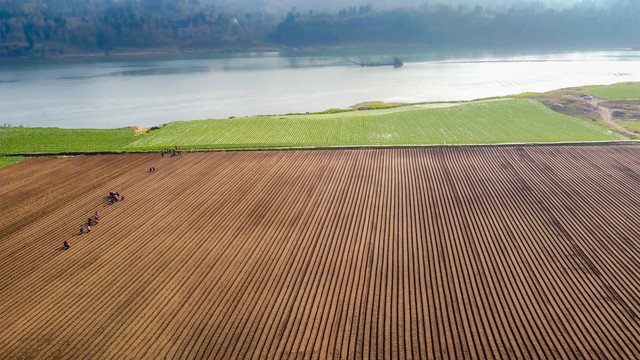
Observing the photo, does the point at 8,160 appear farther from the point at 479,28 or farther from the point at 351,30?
the point at 479,28

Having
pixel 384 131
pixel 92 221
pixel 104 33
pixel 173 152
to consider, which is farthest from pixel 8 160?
pixel 104 33

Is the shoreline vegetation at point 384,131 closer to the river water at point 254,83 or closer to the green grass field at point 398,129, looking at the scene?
the green grass field at point 398,129

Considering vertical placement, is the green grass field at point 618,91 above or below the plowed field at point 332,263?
above

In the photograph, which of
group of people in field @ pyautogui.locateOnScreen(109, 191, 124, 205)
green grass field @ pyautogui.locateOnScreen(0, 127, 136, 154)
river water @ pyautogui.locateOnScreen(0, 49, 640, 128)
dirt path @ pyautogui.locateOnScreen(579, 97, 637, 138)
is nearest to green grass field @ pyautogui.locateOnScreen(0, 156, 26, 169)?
green grass field @ pyautogui.locateOnScreen(0, 127, 136, 154)

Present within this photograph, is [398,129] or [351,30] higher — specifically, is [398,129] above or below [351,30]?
below

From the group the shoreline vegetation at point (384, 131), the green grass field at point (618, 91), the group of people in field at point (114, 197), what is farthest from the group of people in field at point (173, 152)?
the green grass field at point (618, 91)
